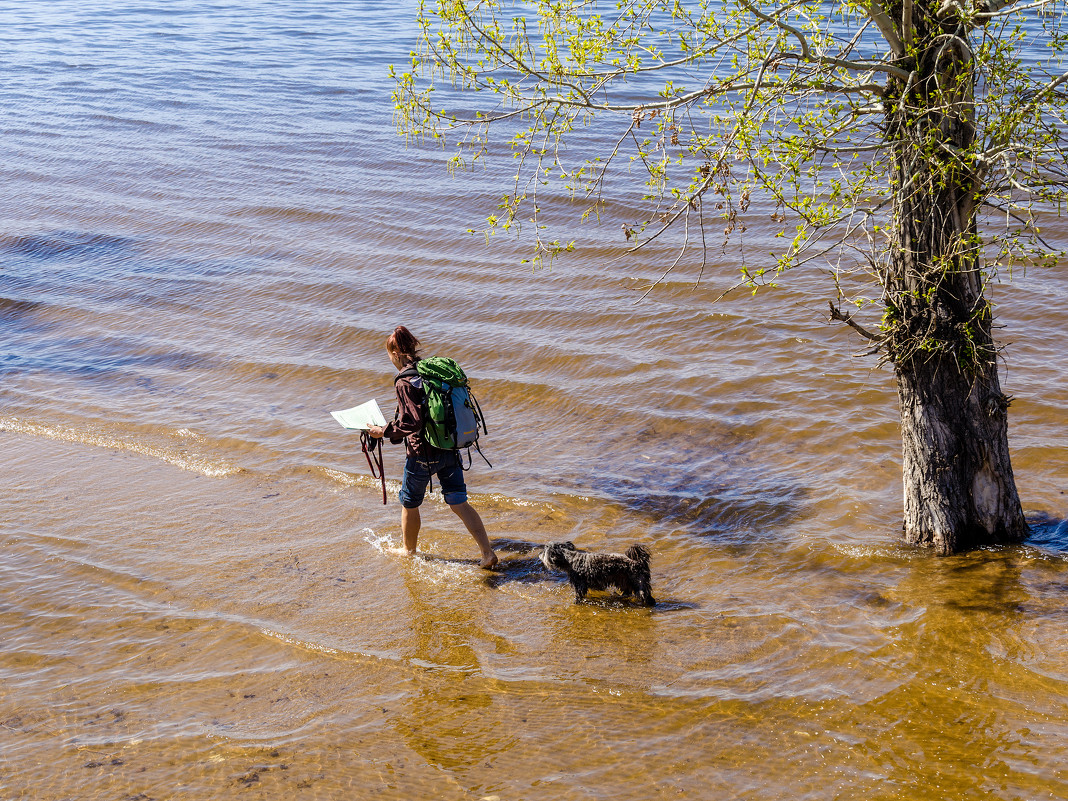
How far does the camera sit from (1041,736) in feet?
15.4

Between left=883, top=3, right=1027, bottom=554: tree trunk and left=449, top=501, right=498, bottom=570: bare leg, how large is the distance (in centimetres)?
307

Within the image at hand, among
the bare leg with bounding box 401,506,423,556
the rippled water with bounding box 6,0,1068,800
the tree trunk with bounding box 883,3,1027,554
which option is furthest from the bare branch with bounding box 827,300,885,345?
the bare leg with bounding box 401,506,423,556

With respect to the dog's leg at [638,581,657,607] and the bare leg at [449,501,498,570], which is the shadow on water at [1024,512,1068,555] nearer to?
the dog's leg at [638,581,657,607]

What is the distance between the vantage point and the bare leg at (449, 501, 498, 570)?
6629 millimetres

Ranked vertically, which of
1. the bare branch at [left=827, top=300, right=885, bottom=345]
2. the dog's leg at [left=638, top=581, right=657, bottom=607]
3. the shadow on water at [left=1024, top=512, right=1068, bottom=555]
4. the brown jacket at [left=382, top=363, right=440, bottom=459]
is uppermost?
the bare branch at [left=827, top=300, right=885, bottom=345]

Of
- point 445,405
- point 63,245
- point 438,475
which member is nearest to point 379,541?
point 438,475

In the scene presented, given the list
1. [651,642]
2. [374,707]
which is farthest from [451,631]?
[651,642]

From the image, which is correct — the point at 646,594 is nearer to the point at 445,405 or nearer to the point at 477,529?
the point at 477,529

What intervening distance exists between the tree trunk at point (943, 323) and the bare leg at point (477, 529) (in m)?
3.07

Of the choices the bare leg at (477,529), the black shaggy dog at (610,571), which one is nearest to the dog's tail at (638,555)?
the black shaggy dog at (610,571)

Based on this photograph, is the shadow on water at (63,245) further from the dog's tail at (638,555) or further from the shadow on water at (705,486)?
the dog's tail at (638,555)

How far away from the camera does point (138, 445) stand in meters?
8.81

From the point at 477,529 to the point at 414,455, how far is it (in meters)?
0.72

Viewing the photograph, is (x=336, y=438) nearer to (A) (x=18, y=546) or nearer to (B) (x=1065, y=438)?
(A) (x=18, y=546)
